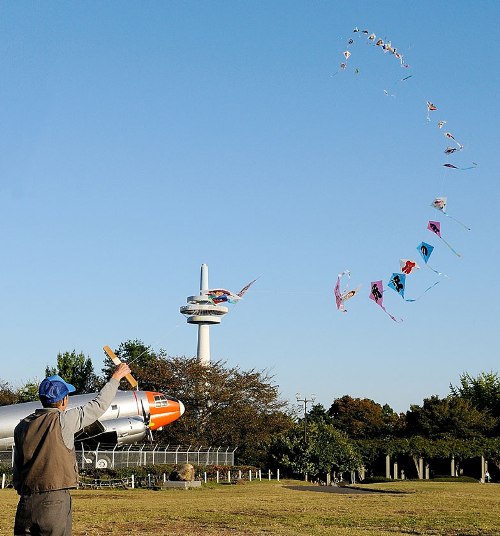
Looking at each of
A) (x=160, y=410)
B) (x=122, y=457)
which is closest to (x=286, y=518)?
(x=122, y=457)

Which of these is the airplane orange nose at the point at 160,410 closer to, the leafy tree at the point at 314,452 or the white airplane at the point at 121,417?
the white airplane at the point at 121,417

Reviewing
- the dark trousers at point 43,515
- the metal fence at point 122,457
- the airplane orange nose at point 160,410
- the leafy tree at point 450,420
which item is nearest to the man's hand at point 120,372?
the dark trousers at point 43,515

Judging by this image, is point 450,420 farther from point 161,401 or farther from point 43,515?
point 43,515

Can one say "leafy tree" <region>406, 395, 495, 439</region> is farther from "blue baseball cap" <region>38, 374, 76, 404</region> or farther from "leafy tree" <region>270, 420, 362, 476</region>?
"blue baseball cap" <region>38, 374, 76, 404</region>

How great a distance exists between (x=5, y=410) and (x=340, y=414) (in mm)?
81612

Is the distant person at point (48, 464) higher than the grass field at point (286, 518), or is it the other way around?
the distant person at point (48, 464)

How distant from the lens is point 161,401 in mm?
59344

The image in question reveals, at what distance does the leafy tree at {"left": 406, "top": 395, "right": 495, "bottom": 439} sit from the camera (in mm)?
82625

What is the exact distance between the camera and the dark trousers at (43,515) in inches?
258

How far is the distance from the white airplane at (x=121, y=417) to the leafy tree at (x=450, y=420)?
33815 mm

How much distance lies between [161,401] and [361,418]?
2677 inches

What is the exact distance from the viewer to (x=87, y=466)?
4984cm

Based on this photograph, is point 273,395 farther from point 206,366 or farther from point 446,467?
point 446,467

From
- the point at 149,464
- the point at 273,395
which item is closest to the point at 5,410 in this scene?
the point at 149,464
